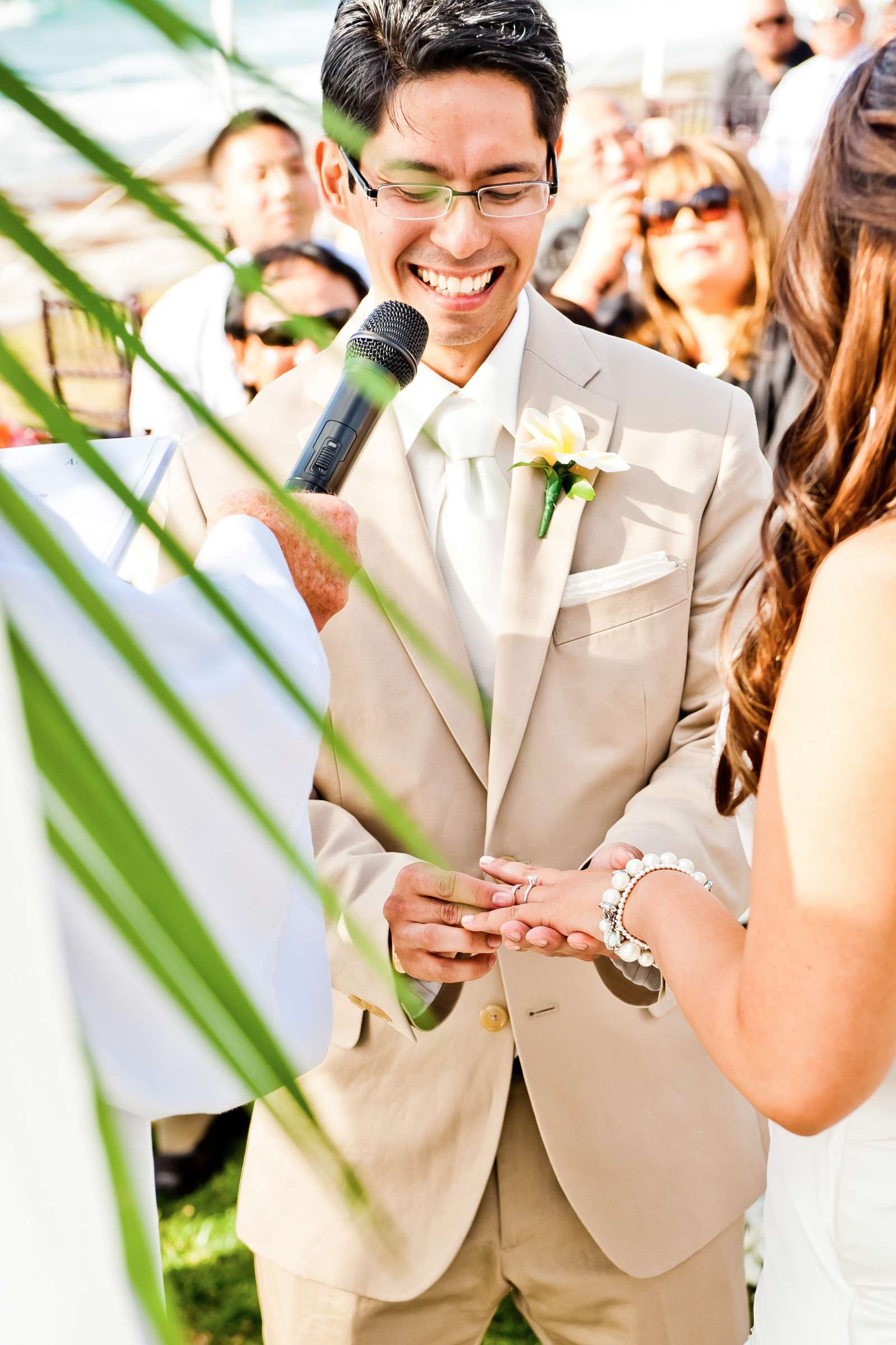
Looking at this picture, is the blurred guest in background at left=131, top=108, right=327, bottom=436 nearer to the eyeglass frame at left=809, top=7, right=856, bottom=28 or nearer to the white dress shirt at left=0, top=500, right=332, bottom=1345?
the eyeglass frame at left=809, top=7, right=856, bottom=28

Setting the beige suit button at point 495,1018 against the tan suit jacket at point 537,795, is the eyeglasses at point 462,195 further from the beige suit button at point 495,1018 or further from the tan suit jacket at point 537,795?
the beige suit button at point 495,1018

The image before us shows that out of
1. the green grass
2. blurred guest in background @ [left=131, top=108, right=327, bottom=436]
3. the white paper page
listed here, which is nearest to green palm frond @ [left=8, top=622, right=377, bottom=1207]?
the white paper page

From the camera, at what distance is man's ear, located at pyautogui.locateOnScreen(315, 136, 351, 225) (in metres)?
2.21

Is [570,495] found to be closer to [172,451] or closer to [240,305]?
[172,451]

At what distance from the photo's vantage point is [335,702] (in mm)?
2004

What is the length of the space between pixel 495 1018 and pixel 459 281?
1.24 m

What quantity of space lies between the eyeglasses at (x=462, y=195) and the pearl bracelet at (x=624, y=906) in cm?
111

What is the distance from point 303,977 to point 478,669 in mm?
952

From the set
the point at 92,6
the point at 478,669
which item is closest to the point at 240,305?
the point at 478,669

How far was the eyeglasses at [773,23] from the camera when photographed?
16.9ft

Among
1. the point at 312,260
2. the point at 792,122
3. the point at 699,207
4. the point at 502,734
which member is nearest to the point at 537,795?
the point at 502,734

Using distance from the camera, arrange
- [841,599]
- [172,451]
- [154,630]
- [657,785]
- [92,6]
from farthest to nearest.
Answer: [657,785] → [172,451] → [841,599] → [154,630] → [92,6]

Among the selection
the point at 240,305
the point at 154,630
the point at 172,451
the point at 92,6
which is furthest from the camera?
the point at 240,305

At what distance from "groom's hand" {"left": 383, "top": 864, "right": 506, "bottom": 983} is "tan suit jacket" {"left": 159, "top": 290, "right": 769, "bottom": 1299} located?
89 millimetres
